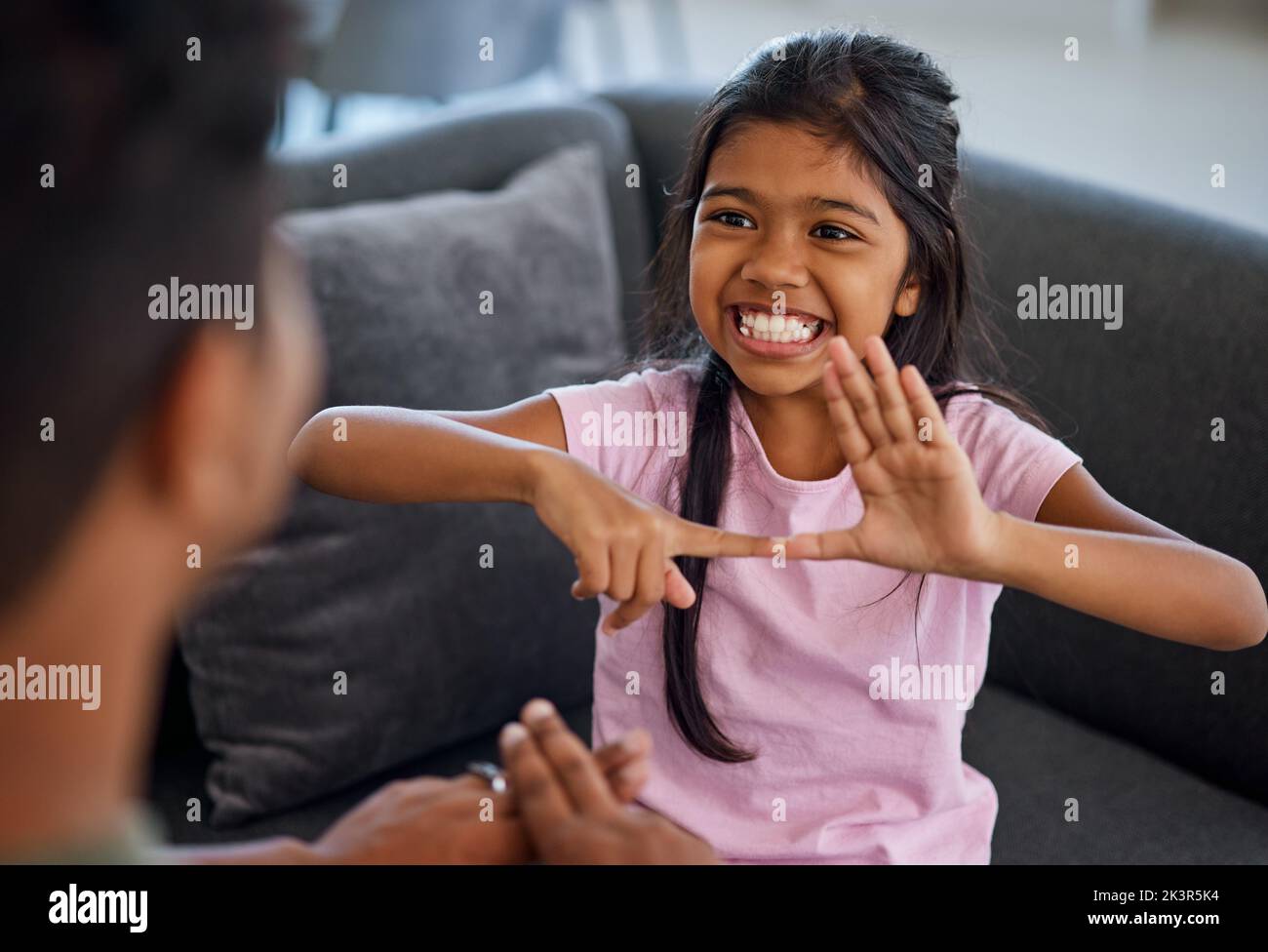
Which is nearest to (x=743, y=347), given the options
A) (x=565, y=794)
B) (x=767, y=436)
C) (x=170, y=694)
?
(x=767, y=436)

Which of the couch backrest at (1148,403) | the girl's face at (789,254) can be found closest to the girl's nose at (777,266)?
the girl's face at (789,254)

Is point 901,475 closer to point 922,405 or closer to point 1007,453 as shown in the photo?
point 922,405

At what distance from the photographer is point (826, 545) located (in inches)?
30.7

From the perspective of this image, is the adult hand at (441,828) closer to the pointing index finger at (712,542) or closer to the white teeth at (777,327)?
the pointing index finger at (712,542)

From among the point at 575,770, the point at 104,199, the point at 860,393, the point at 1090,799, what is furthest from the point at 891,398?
the point at 1090,799

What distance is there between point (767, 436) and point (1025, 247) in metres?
0.36

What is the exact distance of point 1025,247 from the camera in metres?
1.14

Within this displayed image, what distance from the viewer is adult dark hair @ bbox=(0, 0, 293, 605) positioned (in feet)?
1.47

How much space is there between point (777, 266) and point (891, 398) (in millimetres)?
144

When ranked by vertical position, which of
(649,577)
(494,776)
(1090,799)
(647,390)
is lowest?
(1090,799)

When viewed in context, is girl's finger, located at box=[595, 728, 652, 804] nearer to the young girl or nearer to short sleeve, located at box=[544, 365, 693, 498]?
the young girl

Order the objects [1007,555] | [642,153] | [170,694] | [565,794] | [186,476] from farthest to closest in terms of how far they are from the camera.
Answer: [642,153]
[170,694]
[1007,555]
[565,794]
[186,476]

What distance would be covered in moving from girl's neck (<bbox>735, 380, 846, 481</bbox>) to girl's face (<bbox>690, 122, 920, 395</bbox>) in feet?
0.11
